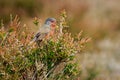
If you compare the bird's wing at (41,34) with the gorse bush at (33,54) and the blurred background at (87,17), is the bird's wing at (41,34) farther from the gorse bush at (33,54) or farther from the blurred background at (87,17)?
the blurred background at (87,17)

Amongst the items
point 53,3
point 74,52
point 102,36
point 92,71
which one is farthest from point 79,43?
point 53,3

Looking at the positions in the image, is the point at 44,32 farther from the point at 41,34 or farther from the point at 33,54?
the point at 33,54

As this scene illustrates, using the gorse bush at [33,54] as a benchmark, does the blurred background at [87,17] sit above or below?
above

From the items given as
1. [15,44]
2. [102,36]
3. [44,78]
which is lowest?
[44,78]

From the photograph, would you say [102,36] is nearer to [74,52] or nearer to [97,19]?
[97,19]

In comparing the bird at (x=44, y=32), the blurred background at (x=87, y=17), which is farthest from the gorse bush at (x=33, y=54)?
the blurred background at (x=87, y=17)

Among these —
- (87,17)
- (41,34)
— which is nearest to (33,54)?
(41,34)

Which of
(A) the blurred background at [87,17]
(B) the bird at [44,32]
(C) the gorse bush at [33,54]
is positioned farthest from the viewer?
(A) the blurred background at [87,17]

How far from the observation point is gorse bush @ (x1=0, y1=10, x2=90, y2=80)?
21.1 feet

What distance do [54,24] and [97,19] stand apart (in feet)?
49.4

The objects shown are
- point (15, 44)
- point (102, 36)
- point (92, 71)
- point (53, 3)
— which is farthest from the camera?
point (53, 3)

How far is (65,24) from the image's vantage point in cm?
679

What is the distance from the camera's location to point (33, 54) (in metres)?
6.56

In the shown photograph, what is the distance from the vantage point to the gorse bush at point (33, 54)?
254 inches
